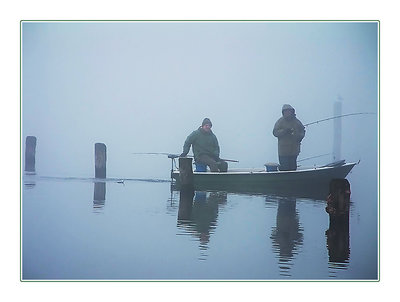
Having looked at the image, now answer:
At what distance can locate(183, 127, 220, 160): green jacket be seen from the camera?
6277mm

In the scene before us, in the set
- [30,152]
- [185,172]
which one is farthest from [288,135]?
[30,152]

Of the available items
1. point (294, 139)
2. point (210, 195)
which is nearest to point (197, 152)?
point (210, 195)

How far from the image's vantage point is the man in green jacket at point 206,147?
6.28m

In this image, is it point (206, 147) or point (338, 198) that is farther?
point (206, 147)

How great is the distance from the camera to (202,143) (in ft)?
20.7

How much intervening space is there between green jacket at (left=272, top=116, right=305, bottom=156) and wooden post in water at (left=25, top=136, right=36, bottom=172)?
241 centimetres

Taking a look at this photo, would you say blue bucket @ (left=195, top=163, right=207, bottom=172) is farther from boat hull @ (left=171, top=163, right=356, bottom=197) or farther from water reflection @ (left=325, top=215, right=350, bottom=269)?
water reflection @ (left=325, top=215, right=350, bottom=269)

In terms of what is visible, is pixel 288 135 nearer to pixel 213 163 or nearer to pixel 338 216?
pixel 213 163

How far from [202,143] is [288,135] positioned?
88 centimetres

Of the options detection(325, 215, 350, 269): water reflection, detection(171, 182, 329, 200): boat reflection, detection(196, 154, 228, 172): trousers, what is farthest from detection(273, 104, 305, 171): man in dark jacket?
detection(325, 215, 350, 269): water reflection

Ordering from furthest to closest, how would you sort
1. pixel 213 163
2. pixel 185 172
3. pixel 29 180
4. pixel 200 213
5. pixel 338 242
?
pixel 185 172 < pixel 213 163 < pixel 200 213 < pixel 29 180 < pixel 338 242

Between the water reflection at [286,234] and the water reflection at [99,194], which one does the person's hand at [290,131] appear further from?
the water reflection at [99,194]

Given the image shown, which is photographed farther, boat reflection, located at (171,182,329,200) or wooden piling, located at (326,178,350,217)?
boat reflection, located at (171,182,329,200)

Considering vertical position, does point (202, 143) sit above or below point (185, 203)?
above
